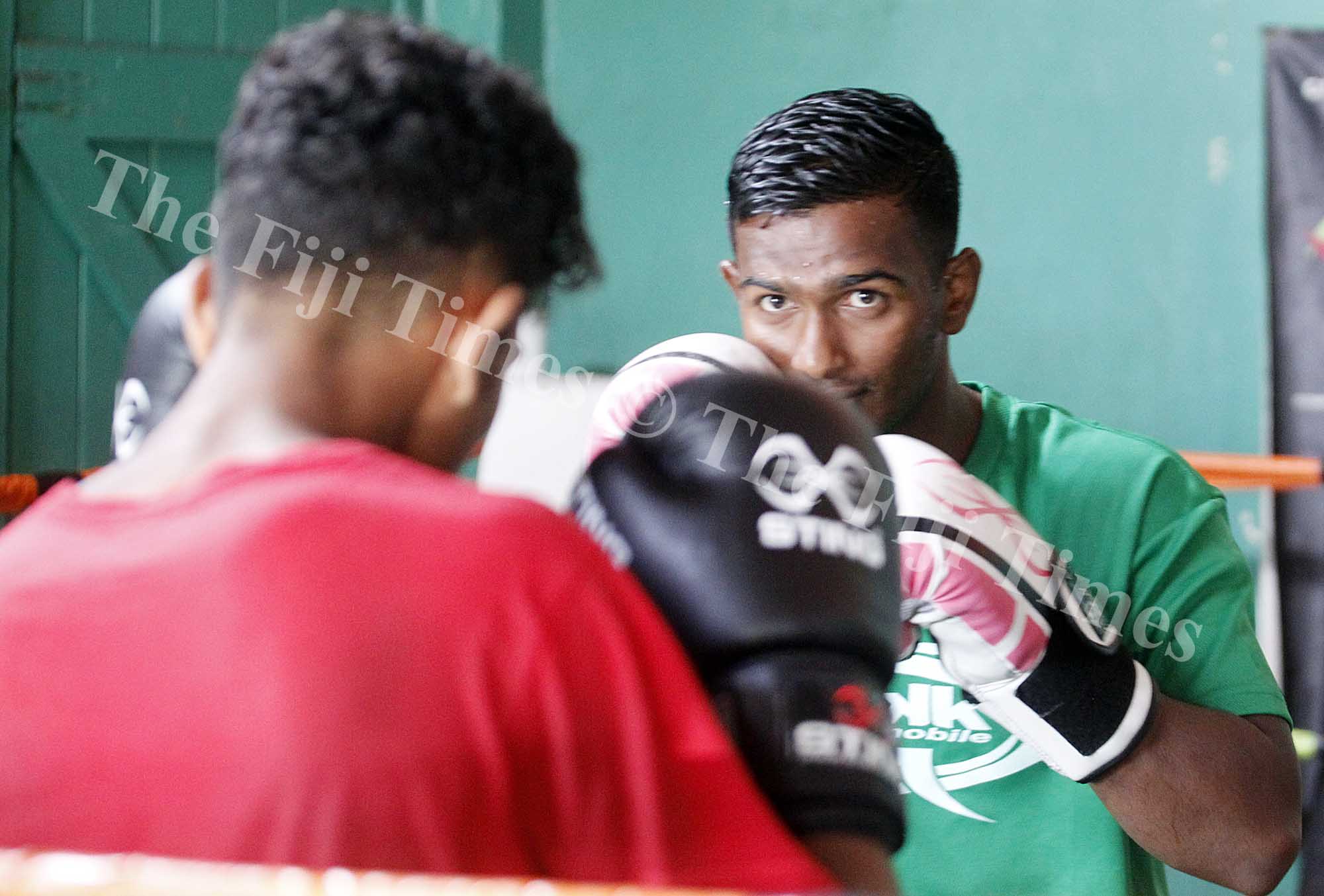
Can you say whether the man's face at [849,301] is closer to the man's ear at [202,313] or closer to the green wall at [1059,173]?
the man's ear at [202,313]

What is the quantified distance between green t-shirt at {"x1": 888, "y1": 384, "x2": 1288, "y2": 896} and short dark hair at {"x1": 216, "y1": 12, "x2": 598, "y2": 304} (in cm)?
70

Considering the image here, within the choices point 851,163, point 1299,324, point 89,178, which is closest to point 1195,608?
point 851,163

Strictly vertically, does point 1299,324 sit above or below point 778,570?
below

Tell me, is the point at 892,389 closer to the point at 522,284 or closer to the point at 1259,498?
the point at 522,284

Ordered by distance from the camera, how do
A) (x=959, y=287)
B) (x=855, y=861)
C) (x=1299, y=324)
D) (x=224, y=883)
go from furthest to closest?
(x=1299, y=324) → (x=959, y=287) → (x=855, y=861) → (x=224, y=883)

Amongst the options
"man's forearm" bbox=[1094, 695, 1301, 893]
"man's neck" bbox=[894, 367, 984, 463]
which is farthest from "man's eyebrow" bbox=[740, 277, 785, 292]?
"man's forearm" bbox=[1094, 695, 1301, 893]

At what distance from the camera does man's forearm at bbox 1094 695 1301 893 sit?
957mm

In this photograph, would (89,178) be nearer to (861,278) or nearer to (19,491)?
(19,491)

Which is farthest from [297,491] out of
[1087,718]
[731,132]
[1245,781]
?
[731,132]

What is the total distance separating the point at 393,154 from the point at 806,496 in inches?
8.9

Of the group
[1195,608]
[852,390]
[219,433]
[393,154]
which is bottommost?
[1195,608]

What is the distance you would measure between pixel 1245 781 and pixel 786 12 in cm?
182

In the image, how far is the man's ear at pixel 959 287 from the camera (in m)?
1.28

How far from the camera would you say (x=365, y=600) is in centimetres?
47
